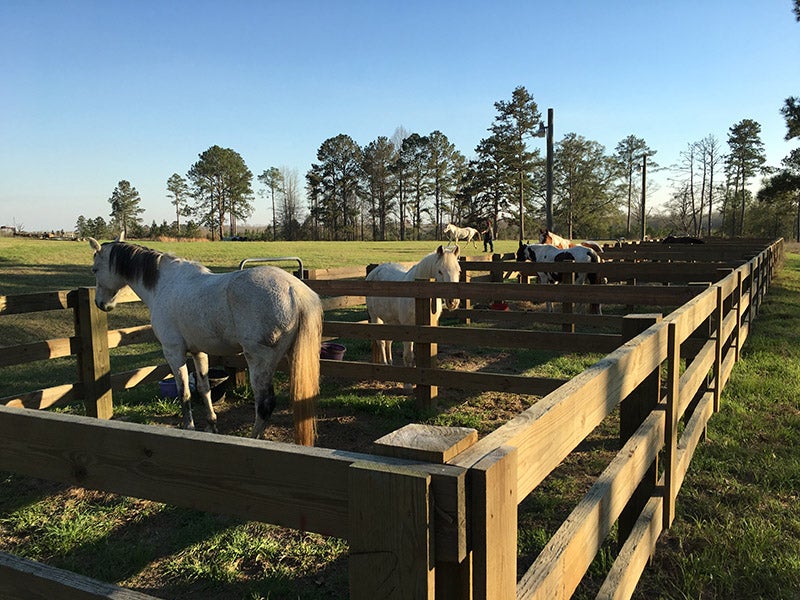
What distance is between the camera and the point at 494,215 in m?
68.1

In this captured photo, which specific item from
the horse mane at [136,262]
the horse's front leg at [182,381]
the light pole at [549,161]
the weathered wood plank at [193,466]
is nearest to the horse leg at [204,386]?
the horse's front leg at [182,381]

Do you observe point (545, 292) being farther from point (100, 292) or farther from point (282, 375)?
point (100, 292)

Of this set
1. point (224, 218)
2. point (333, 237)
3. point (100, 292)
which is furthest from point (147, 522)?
point (224, 218)

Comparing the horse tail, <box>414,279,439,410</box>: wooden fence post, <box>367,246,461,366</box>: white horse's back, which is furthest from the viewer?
<box>367,246,461,366</box>: white horse's back

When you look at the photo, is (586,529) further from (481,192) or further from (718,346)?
(481,192)

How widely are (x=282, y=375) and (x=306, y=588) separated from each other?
4.80 metres

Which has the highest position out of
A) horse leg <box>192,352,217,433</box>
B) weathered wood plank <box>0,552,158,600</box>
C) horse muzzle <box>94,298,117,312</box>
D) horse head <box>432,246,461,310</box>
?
horse head <box>432,246,461,310</box>

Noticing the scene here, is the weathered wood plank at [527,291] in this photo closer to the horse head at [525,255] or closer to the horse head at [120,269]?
the horse head at [120,269]

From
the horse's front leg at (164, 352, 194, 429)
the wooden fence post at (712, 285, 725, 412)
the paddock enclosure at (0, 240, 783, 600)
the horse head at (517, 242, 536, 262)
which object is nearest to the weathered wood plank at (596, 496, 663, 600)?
the paddock enclosure at (0, 240, 783, 600)

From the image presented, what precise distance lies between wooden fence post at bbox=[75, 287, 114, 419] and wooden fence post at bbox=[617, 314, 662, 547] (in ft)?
15.8

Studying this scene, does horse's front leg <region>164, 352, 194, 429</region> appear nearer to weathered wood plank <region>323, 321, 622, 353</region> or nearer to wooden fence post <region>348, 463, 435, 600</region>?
weathered wood plank <region>323, 321, 622, 353</region>

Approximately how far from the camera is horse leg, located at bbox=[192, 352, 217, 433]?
5.37 metres

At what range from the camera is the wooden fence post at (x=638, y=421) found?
3000mm

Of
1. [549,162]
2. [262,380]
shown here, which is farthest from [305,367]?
[549,162]
